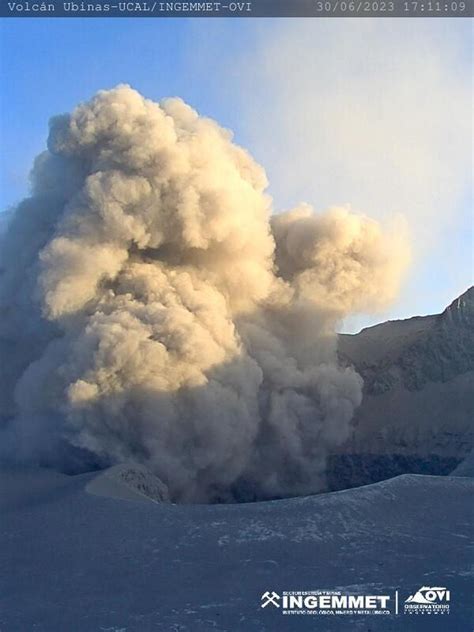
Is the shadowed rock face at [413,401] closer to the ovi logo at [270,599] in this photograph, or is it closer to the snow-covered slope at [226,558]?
the snow-covered slope at [226,558]

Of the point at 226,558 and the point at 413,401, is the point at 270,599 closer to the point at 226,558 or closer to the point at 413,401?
the point at 226,558

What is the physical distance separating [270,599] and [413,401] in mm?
24653

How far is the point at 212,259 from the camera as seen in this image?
1220 inches

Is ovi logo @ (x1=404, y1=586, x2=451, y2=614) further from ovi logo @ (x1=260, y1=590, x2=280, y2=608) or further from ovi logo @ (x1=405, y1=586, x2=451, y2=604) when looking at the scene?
ovi logo @ (x1=260, y1=590, x2=280, y2=608)

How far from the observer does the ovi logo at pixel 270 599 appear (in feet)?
36.3

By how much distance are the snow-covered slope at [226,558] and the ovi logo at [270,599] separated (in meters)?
0.09

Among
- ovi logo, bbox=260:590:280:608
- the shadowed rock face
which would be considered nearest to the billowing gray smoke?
the shadowed rock face

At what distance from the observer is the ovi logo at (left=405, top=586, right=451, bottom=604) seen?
35.7 feet

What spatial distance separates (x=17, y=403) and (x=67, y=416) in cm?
364

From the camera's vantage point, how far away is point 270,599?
11.3 m

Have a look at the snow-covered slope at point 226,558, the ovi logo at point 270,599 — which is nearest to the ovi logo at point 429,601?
the snow-covered slope at point 226,558

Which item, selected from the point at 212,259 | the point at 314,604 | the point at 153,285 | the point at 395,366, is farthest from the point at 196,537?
the point at 395,366

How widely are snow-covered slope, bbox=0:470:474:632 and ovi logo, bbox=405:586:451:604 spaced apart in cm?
11

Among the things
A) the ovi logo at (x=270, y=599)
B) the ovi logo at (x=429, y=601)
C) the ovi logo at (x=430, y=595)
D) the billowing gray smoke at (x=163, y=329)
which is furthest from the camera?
the billowing gray smoke at (x=163, y=329)
